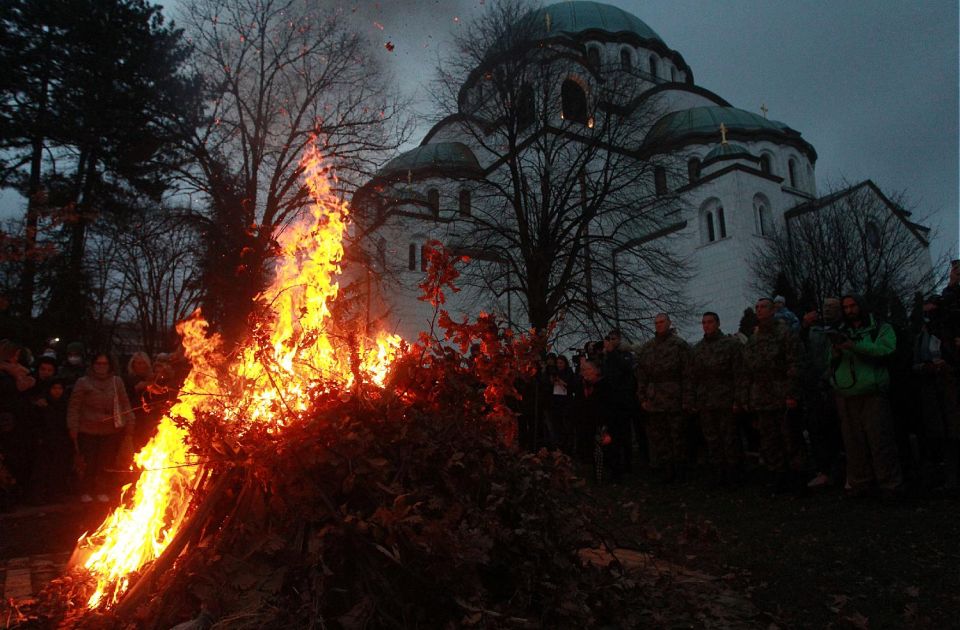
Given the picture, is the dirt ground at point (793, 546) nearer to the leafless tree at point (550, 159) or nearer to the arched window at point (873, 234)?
the leafless tree at point (550, 159)

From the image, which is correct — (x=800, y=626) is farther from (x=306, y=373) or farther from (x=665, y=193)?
(x=665, y=193)

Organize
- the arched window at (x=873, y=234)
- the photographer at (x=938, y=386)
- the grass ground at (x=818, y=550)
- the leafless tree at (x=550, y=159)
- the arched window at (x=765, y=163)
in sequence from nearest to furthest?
the grass ground at (x=818, y=550), the photographer at (x=938, y=386), the leafless tree at (x=550, y=159), the arched window at (x=873, y=234), the arched window at (x=765, y=163)

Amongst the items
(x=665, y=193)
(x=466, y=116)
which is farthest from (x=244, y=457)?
(x=665, y=193)

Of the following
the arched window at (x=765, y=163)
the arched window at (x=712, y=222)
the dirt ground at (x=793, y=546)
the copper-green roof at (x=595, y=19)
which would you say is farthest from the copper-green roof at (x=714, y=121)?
the dirt ground at (x=793, y=546)

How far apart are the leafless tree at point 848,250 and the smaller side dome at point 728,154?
179 inches

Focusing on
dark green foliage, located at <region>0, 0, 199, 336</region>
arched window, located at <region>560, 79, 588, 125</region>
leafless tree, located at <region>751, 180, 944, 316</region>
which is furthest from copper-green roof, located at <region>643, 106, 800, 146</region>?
dark green foliage, located at <region>0, 0, 199, 336</region>

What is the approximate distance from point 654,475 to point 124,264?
101 feet

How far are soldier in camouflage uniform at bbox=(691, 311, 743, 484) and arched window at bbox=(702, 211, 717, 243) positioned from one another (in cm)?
2821

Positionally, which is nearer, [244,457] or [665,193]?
[244,457]

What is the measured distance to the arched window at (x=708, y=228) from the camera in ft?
113

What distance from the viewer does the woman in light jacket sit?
27.5 feet

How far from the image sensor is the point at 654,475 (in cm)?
919

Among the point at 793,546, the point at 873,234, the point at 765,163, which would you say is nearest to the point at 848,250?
the point at 873,234

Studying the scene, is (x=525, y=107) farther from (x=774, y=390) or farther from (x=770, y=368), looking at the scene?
(x=774, y=390)
